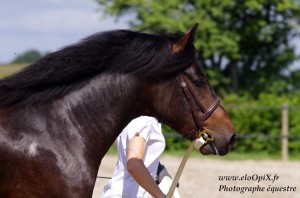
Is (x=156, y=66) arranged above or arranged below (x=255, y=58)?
above

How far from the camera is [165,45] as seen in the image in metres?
4.02

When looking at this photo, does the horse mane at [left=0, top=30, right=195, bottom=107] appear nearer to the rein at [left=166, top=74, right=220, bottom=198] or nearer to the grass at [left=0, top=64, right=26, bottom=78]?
the rein at [left=166, top=74, right=220, bottom=198]

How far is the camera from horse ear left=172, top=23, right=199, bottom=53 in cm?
396

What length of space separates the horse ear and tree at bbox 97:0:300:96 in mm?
20028

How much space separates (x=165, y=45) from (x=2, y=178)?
1.19m

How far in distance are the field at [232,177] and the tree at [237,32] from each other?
1072cm

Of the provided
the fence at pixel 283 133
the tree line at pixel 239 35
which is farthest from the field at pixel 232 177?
the tree line at pixel 239 35

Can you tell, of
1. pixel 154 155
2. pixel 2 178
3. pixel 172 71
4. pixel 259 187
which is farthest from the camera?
pixel 259 187

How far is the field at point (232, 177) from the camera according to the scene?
9.18m

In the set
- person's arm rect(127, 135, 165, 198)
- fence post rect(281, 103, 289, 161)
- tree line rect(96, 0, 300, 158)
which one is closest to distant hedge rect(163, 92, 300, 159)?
fence post rect(281, 103, 289, 161)

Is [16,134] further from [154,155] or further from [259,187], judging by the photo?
[259,187]

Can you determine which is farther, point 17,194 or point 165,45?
point 165,45

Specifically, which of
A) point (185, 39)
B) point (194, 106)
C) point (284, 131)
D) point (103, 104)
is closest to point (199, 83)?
point (194, 106)

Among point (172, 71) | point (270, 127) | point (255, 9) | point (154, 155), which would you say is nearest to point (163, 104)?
point (172, 71)
